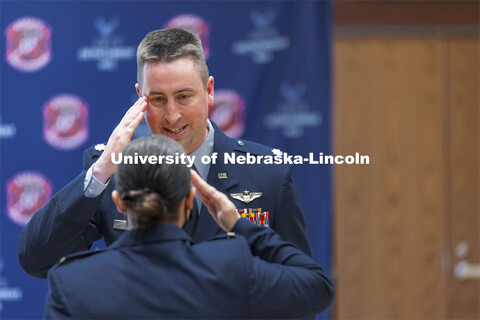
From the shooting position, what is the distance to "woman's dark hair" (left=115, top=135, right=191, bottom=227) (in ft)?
4.17

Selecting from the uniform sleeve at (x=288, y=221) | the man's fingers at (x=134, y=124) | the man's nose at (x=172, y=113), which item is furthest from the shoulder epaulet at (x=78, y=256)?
the uniform sleeve at (x=288, y=221)

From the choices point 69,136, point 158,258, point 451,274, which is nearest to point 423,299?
point 451,274

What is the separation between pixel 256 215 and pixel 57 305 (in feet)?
2.24

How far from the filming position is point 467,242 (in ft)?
11.4

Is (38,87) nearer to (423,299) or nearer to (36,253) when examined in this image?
(36,253)

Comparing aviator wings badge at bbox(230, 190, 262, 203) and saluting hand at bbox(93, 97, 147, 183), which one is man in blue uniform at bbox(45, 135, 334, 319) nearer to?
saluting hand at bbox(93, 97, 147, 183)

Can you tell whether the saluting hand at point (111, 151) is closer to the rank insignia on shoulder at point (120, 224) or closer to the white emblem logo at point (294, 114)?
the rank insignia on shoulder at point (120, 224)

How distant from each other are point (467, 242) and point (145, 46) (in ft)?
8.03

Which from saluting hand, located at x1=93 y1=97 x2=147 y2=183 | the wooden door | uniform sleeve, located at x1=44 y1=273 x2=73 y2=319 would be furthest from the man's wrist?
the wooden door

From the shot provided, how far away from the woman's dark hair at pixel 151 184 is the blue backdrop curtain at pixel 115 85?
1677mm

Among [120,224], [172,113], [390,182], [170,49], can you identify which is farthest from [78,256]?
[390,182]

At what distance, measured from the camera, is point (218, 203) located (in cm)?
142

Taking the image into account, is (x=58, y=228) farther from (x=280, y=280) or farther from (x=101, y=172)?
(x=280, y=280)

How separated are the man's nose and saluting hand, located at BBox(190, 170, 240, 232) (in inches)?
13.1
